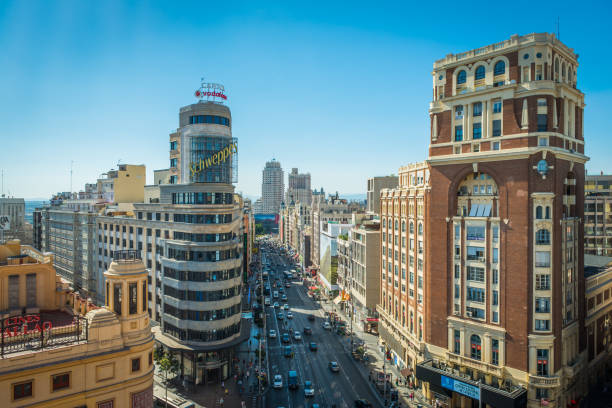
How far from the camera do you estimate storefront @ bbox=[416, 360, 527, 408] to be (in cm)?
5066

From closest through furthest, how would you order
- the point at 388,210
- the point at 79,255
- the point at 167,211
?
the point at 167,211 → the point at 388,210 → the point at 79,255

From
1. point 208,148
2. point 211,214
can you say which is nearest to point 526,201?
point 211,214

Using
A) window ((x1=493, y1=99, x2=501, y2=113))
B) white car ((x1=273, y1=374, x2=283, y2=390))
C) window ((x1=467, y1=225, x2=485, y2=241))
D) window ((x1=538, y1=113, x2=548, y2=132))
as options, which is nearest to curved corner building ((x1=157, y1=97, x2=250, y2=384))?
white car ((x1=273, y1=374, x2=283, y2=390))

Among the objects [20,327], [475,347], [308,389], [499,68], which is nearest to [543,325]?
[475,347]

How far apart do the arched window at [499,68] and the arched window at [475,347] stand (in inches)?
1477

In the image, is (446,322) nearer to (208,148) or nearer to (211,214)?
(211,214)

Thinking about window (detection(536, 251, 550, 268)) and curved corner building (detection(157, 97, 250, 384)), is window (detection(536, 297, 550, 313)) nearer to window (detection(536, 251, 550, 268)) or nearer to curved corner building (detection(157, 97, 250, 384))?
window (detection(536, 251, 550, 268))

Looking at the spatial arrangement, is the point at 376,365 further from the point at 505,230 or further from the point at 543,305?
the point at 505,230

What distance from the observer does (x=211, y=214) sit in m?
67.4

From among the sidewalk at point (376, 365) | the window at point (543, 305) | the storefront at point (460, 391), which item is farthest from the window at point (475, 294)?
the sidewalk at point (376, 365)

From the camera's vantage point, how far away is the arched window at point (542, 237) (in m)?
52.7

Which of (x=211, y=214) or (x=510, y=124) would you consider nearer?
(x=510, y=124)

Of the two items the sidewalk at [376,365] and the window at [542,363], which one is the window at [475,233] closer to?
the window at [542,363]

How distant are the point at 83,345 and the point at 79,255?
8459 centimetres
